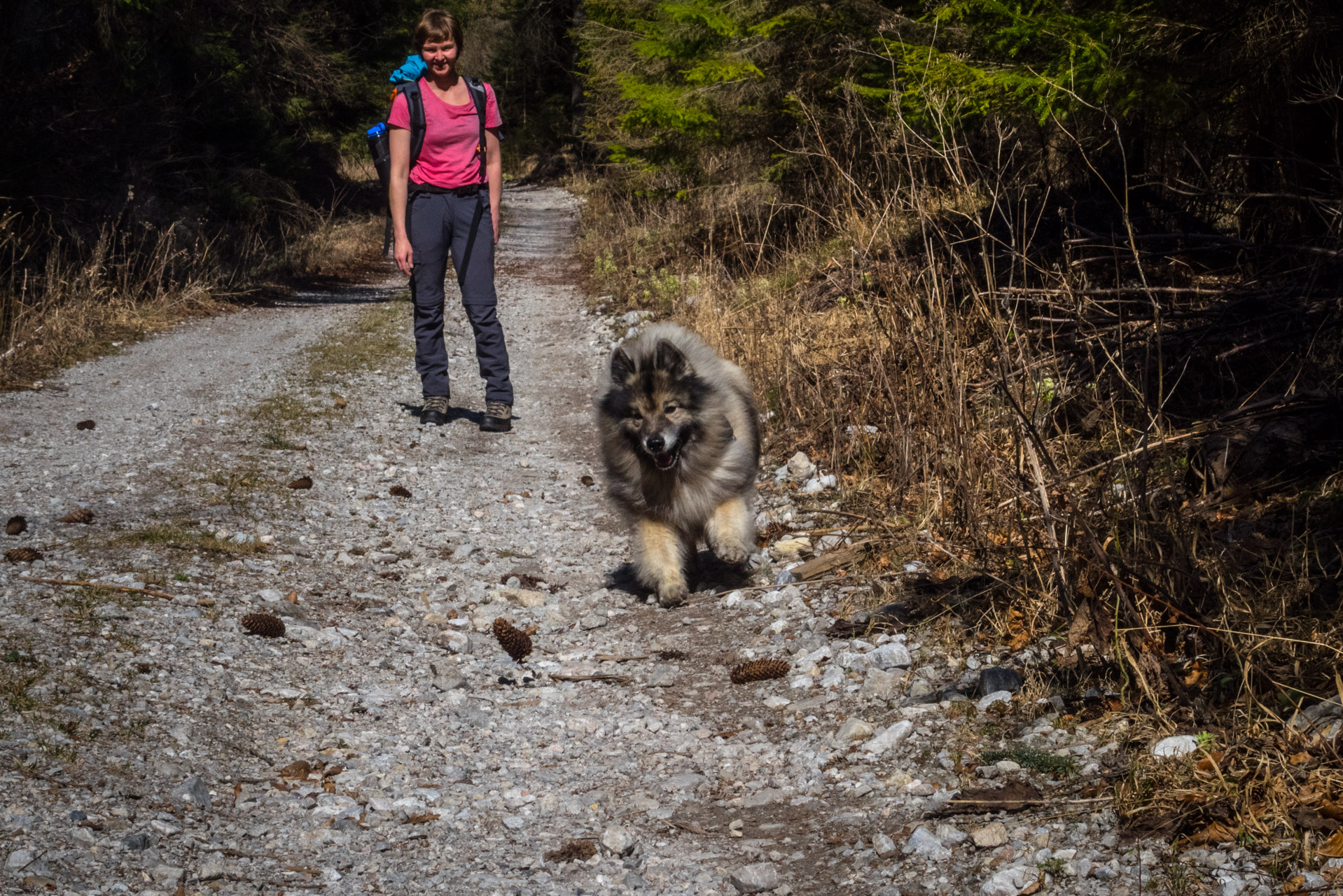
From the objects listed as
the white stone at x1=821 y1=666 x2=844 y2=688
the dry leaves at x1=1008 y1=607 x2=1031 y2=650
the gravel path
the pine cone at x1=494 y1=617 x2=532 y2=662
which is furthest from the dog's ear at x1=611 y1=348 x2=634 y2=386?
the dry leaves at x1=1008 y1=607 x2=1031 y2=650

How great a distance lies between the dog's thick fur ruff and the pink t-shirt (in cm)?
328

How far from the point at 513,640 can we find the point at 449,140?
4.84m

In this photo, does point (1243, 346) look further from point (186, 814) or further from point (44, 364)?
point (44, 364)

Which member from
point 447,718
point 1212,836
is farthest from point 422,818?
point 1212,836

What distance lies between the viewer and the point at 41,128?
13461 millimetres

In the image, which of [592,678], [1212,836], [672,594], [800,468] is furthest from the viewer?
[800,468]

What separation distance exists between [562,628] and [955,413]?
91.4 inches

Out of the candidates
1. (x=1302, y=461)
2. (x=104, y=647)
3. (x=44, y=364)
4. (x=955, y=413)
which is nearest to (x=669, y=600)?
(x=955, y=413)

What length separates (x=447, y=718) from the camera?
405 cm

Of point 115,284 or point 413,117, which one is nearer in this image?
point 413,117

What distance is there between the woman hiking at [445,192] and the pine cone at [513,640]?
397 centimetres

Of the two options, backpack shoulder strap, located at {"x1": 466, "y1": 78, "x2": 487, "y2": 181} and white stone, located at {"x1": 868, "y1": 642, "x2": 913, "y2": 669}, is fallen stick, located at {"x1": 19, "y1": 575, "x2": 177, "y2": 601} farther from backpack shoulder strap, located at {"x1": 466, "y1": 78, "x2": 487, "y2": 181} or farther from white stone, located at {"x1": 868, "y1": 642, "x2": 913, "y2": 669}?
backpack shoulder strap, located at {"x1": 466, "y1": 78, "x2": 487, "y2": 181}

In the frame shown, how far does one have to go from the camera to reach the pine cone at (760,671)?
424 cm

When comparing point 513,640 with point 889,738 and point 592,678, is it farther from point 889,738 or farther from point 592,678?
point 889,738
